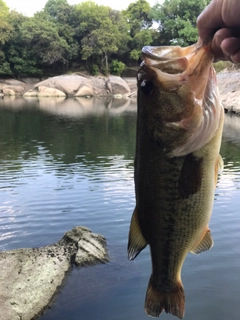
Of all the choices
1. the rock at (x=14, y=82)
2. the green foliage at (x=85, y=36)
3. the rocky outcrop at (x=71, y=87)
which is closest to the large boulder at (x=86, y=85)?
the rocky outcrop at (x=71, y=87)

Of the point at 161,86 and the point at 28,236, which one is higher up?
the point at 161,86

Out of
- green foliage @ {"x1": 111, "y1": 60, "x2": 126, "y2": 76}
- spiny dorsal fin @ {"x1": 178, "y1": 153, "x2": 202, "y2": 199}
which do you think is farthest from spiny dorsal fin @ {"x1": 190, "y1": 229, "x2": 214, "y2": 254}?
green foliage @ {"x1": 111, "y1": 60, "x2": 126, "y2": 76}

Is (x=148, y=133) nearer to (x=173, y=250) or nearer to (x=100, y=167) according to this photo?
(x=173, y=250)

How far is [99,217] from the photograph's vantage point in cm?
1013

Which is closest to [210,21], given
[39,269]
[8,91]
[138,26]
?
[39,269]

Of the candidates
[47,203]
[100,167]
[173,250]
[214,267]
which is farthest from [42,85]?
[173,250]

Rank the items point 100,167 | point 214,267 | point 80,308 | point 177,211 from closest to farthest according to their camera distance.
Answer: point 177,211, point 80,308, point 214,267, point 100,167

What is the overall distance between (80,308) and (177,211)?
4.34 meters

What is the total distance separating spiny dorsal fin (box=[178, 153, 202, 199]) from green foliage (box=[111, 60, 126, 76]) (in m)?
62.6

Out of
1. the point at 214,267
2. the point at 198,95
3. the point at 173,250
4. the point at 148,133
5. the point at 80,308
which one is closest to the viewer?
the point at 198,95

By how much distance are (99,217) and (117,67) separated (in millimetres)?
55978

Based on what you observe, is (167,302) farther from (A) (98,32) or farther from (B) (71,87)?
(A) (98,32)

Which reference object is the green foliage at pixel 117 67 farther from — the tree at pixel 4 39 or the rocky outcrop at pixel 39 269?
the rocky outcrop at pixel 39 269

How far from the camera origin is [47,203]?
11.2 metres
